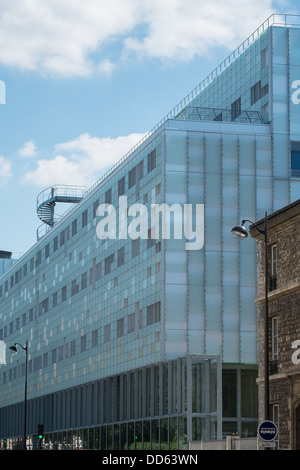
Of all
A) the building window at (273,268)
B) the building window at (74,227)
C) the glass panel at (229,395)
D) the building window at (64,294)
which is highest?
the building window at (74,227)

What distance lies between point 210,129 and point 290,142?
659 centimetres

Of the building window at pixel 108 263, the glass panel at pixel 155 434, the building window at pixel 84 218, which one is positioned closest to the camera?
the glass panel at pixel 155 434

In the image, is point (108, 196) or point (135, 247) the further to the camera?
point (108, 196)

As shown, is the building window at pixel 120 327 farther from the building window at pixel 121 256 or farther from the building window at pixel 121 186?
the building window at pixel 121 186

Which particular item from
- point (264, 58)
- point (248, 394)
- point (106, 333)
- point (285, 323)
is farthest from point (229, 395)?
point (285, 323)

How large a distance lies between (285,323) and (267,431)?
1240cm

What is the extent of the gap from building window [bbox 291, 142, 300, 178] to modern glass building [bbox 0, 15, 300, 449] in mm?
115

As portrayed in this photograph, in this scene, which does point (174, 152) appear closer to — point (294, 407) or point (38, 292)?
point (294, 407)

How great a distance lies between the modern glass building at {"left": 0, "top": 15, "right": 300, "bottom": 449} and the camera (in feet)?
241

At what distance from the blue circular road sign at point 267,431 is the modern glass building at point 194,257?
3564cm

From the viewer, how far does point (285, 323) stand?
4725 centimetres

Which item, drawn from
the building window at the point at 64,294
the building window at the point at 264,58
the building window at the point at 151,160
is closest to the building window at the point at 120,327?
the building window at the point at 151,160

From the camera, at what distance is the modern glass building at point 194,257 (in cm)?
7338

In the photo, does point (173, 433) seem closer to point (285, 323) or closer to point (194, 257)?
point (194, 257)
